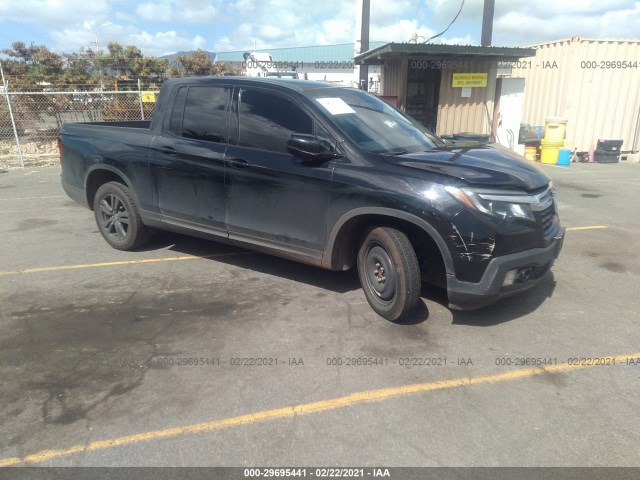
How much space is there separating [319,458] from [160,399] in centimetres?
113

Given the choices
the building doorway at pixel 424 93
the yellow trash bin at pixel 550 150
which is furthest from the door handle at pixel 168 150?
the yellow trash bin at pixel 550 150

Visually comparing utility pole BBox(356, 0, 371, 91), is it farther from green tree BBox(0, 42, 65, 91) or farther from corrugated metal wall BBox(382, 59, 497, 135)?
green tree BBox(0, 42, 65, 91)

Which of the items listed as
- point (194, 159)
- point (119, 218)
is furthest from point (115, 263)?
point (194, 159)

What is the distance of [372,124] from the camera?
427cm

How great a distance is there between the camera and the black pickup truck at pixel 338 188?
3.40 meters

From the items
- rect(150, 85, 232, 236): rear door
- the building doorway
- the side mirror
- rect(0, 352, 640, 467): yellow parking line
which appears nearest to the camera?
rect(0, 352, 640, 467): yellow parking line

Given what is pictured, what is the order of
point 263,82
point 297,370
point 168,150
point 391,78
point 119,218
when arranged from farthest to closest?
point 391,78 < point 119,218 < point 168,150 < point 263,82 < point 297,370

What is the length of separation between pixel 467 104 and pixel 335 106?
975 centimetres

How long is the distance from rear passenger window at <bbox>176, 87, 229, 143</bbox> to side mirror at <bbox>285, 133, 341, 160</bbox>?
99cm

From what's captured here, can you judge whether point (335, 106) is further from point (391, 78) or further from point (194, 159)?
point (391, 78)

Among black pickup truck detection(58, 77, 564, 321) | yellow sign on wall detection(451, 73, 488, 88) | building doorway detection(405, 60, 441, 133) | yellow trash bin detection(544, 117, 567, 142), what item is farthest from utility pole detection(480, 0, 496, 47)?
black pickup truck detection(58, 77, 564, 321)

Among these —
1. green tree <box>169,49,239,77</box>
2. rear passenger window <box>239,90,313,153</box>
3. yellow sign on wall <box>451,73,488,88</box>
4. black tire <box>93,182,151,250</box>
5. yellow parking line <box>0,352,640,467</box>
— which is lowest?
yellow parking line <box>0,352,640,467</box>

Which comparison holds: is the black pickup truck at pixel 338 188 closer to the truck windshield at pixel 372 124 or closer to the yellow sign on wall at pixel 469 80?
the truck windshield at pixel 372 124

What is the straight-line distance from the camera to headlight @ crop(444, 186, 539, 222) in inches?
131
